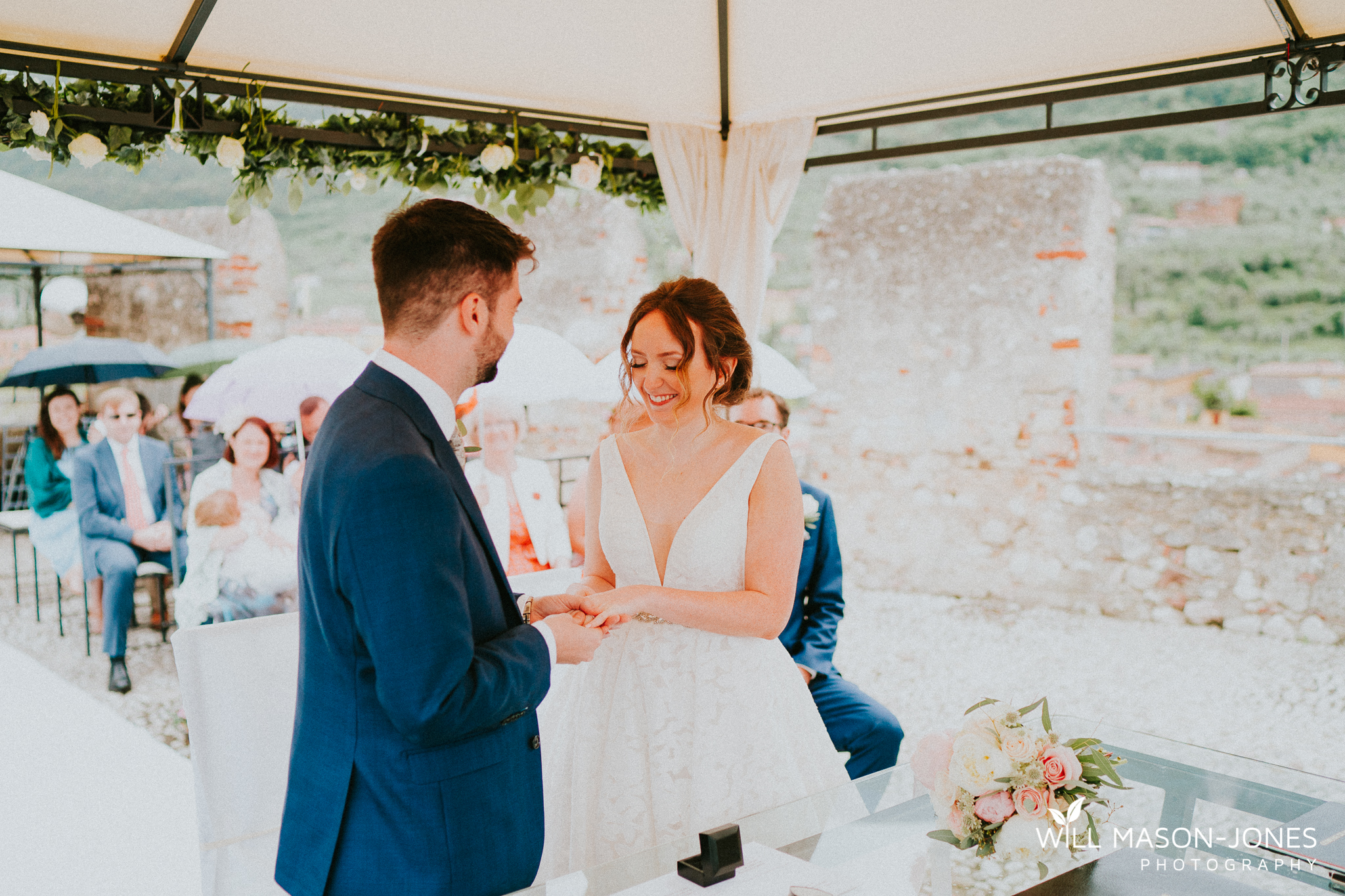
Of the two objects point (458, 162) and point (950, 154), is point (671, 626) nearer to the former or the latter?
point (458, 162)

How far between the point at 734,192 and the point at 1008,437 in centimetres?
389

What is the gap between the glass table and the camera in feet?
5.39

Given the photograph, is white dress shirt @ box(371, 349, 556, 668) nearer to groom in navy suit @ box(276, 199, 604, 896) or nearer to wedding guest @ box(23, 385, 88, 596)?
groom in navy suit @ box(276, 199, 604, 896)

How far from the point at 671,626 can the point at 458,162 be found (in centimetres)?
206

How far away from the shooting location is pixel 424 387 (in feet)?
4.59

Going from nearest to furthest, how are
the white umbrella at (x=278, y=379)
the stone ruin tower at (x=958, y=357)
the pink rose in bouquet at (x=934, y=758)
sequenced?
the pink rose in bouquet at (x=934, y=758), the white umbrella at (x=278, y=379), the stone ruin tower at (x=958, y=357)

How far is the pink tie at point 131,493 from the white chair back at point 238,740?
165 inches

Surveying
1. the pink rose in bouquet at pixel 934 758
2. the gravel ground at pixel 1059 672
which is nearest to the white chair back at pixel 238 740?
the pink rose in bouquet at pixel 934 758

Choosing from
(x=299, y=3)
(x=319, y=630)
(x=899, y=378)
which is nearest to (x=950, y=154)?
(x=899, y=378)

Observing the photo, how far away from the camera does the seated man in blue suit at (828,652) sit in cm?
293

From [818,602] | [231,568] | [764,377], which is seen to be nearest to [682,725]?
[818,602]

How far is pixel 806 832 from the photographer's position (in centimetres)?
178

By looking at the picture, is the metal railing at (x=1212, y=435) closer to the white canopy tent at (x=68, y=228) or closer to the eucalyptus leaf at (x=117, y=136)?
the eucalyptus leaf at (x=117, y=136)

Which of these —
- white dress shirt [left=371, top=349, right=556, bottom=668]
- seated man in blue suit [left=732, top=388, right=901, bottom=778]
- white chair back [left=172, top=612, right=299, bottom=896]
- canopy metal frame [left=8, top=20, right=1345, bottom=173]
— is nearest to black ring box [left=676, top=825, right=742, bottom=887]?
white dress shirt [left=371, top=349, right=556, bottom=668]
